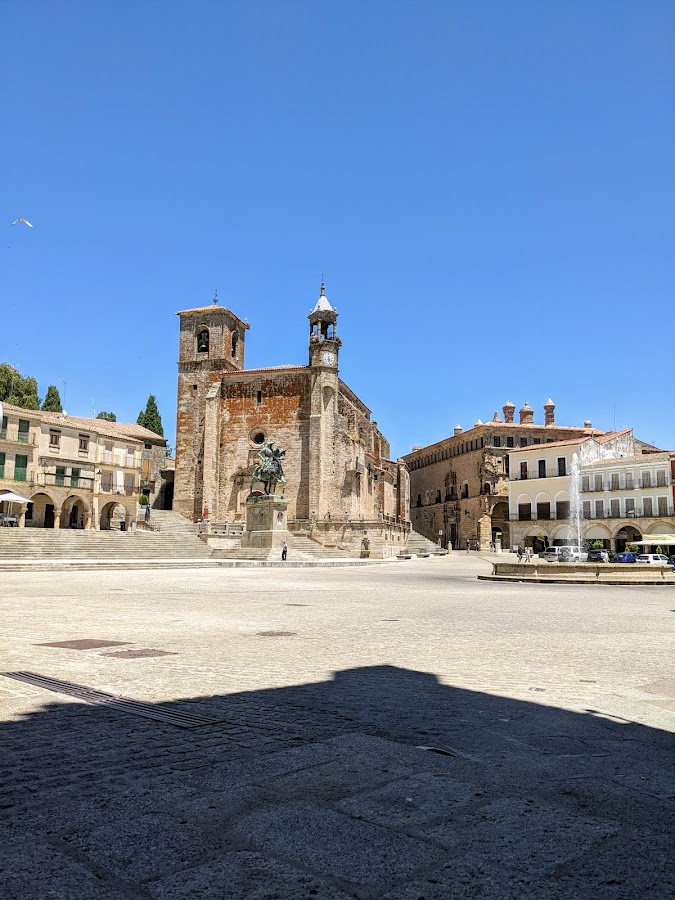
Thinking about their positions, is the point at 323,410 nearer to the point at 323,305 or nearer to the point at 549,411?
the point at 323,305

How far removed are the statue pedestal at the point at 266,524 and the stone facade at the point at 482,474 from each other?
105 feet

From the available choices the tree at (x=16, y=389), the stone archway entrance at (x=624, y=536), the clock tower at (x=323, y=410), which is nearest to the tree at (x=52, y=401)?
the tree at (x=16, y=389)

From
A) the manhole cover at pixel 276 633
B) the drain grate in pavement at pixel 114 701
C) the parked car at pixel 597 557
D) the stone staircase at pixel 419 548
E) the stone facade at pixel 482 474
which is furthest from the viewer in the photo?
the stone facade at pixel 482 474

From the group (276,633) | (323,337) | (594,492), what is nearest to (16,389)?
(323,337)

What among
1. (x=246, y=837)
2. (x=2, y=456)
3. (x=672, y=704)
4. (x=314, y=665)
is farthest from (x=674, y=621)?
(x=2, y=456)

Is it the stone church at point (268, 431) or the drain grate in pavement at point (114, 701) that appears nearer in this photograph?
the drain grate in pavement at point (114, 701)

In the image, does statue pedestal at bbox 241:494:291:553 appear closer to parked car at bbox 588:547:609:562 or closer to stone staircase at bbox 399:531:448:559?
parked car at bbox 588:547:609:562

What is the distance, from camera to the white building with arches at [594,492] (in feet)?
172

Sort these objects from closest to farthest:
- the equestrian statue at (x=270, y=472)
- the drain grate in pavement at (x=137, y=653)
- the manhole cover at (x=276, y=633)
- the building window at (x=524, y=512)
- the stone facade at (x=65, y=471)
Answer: the drain grate in pavement at (x=137, y=653) → the manhole cover at (x=276, y=633) → the equestrian statue at (x=270, y=472) → the stone facade at (x=65, y=471) → the building window at (x=524, y=512)

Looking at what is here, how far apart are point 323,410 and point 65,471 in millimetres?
19147

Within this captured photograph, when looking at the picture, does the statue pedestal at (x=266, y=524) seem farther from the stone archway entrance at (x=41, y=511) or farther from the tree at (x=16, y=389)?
the tree at (x=16, y=389)

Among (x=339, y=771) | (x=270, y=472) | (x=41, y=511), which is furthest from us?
(x=41, y=511)

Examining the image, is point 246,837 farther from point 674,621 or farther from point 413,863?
point 674,621

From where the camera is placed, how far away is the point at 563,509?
A: 60.6m
